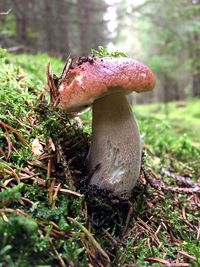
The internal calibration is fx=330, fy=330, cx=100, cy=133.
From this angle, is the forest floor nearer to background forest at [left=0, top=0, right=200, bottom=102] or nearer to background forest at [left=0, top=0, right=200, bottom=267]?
background forest at [left=0, top=0, right=200, bottom=267]

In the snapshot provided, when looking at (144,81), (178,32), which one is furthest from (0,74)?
(178,32)

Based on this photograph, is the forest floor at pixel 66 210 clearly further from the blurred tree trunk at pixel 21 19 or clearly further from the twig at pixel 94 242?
the blurred tree trunk at pixel 21 19

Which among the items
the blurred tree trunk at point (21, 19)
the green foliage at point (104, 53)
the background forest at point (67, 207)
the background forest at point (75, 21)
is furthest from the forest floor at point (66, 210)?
the blurred tree trunk at point (21, 19)

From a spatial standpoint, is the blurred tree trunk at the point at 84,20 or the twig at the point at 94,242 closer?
the twig at the point at 94,242

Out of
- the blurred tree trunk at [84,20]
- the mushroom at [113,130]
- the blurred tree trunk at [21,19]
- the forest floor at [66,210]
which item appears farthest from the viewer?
the blurred tree trunk at [84,20]

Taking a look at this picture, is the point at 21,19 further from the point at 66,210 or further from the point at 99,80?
the point at 66,210

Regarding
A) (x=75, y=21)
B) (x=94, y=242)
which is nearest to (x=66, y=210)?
(x=94, y=242)

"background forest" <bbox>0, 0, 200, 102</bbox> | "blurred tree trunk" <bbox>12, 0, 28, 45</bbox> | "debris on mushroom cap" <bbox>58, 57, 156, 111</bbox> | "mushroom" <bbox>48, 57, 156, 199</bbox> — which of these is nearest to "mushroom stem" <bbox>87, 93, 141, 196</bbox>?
"mushroom" <bbox>48, 57, 156, 199</bbox>
